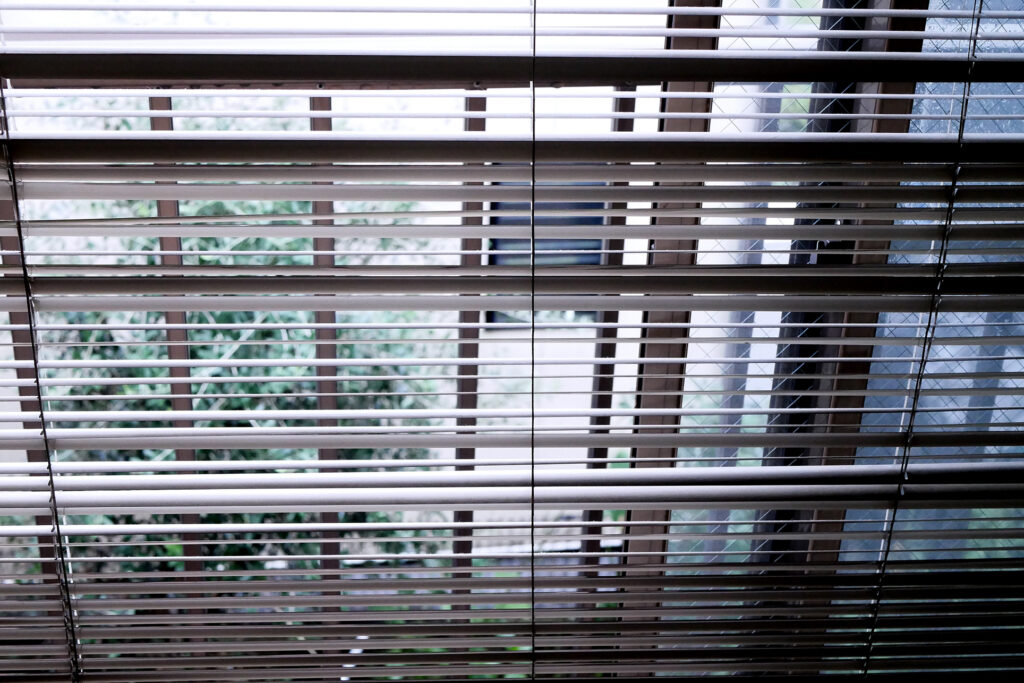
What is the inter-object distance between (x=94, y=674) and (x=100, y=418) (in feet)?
1.34

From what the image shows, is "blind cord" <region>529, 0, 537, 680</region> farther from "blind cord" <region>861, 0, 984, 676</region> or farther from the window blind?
"blind cord" <region>861, 0, 984, 676</region>

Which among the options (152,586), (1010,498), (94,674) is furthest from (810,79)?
(94,674)

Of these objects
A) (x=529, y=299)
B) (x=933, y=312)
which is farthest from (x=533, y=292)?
(x=933, y=312)

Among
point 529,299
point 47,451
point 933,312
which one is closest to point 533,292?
point 529,299

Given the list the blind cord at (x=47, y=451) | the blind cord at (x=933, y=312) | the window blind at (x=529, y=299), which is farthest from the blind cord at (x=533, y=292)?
the blind cord at (x=47, y=451)

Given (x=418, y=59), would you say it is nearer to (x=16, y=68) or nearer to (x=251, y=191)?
(x=251, y=191)

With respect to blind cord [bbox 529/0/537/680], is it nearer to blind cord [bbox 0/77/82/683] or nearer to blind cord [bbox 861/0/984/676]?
blind cord [bbox 861/0/984/676]

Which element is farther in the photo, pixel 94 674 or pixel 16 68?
pixel 94 674

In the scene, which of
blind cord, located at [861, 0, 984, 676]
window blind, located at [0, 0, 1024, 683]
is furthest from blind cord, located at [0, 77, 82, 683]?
blind cord, located at [861, 0, 984, 676]

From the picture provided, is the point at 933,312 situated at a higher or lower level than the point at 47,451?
higher

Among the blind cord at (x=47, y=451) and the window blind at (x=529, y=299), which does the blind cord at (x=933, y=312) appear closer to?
the window blind at (x=529, y=299)

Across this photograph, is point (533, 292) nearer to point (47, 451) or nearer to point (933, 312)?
point (933, 312)

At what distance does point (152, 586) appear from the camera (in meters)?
1.12

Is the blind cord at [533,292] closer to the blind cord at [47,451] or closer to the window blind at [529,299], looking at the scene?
the window blind at [529,299]
